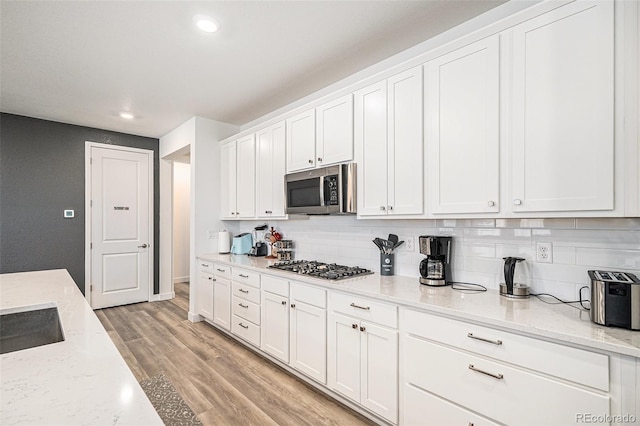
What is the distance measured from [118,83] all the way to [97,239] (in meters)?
2.59

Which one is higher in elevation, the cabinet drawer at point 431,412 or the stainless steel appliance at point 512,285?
the stainless steel appliance at point 512,285

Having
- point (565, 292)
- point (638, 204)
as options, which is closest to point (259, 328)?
point (565, 292)

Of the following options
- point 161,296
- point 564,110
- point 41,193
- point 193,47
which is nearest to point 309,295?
point 564,110

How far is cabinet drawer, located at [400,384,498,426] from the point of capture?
1.56 m

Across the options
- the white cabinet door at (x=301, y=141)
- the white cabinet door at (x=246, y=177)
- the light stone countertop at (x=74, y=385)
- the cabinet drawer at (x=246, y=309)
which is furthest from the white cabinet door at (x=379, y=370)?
the white cabinet door at (x=246, y=177)

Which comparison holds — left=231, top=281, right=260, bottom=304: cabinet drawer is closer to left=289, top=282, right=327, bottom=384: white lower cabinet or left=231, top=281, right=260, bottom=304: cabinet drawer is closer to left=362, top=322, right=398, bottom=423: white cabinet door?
left=289, top=282, right=327, bottom=384: white lower cabinet

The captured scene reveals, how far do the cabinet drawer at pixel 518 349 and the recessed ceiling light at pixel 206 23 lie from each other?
2303 millimetres

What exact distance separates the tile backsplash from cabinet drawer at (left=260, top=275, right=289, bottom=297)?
649 mm

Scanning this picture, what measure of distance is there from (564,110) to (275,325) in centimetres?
251

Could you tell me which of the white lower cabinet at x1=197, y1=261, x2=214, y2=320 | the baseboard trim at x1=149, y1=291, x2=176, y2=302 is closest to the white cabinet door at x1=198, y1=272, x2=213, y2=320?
the white lower cabinet at x1=197, y1=261, x2=214, y2=320

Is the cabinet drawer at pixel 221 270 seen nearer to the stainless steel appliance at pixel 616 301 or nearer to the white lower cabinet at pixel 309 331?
the white lower cabinet at pixel 309 331

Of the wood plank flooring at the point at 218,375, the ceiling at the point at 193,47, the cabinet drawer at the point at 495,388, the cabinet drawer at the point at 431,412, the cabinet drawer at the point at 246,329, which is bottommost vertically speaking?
the wood plank flooring at the point at 218,375

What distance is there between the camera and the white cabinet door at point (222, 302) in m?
3.44

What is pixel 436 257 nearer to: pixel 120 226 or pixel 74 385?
pixel 74 385
